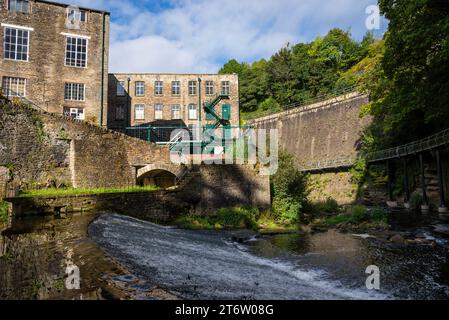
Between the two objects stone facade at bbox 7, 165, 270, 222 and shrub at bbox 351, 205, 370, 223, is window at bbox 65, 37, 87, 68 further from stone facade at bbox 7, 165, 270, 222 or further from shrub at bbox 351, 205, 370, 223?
shrub at bbox 351, 205, 370, 223

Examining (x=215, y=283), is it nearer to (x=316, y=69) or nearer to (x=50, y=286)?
(x=50, y=286)

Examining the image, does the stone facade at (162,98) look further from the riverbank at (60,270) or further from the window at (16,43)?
the riverbank at (60,270)

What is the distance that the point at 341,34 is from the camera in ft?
183

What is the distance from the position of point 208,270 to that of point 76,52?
23.0 metres

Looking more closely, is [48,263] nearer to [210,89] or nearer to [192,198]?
[192,198]

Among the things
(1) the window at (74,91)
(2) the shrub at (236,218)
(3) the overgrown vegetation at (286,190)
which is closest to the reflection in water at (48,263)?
(2) the shrub at (236,218)

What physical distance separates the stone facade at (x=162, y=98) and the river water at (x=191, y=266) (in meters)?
26.2

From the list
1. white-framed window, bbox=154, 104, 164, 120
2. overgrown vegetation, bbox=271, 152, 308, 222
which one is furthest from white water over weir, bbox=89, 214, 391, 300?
white-framed window, bbox=154, 104, 164, 120

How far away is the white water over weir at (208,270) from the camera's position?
237 inches

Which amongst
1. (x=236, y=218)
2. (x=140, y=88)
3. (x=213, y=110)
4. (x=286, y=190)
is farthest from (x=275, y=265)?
(x=140, y=88)

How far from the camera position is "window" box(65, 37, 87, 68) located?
969 inches

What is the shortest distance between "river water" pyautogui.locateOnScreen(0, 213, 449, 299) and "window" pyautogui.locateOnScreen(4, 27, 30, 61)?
55.8 feet
